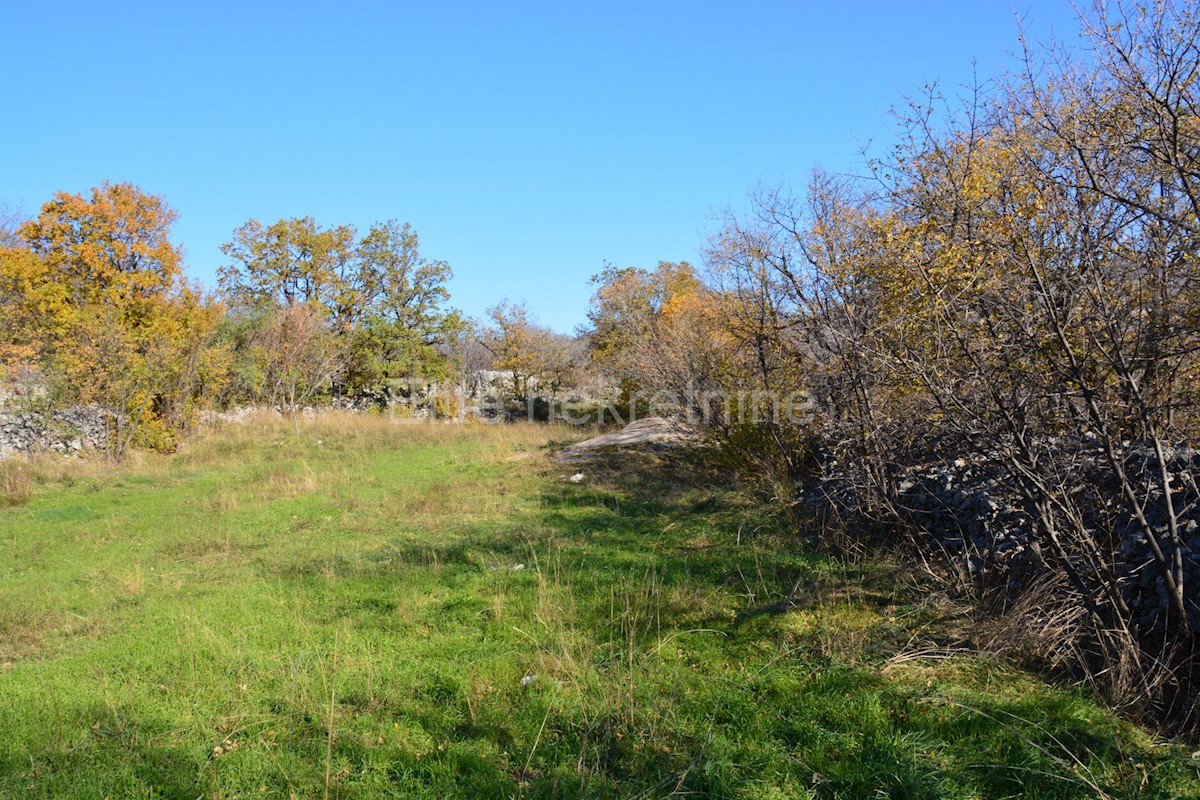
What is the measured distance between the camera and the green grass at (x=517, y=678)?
3.13m

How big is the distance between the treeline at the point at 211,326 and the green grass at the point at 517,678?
743 cm

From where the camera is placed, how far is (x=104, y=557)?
23.6 ft

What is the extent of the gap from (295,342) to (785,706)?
23.3m

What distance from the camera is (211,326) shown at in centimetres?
1666

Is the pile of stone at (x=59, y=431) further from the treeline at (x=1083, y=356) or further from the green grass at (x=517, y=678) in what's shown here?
the treeline at (x=1083, y=356)

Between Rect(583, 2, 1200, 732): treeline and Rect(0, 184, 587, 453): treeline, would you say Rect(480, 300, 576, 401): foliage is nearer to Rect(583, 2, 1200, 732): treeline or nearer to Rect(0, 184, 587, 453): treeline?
Rect(0, 184, 587, 453): treeline

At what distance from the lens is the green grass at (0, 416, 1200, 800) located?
313 centimetres

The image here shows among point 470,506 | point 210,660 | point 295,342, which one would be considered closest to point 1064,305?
point 210,660

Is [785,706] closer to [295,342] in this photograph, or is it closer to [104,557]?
[104,557]

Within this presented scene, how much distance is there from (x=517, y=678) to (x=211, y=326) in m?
15.7

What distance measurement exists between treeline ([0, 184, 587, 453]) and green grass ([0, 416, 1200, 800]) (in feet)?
24.4

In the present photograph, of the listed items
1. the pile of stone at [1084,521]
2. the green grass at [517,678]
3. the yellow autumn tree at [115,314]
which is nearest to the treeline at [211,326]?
the yellow autumn tree at [115,314]

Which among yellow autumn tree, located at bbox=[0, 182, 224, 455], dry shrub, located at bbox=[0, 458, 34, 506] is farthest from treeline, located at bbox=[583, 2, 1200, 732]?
yellow autumn tree, located at bbox=[0, 182, 224, 455]

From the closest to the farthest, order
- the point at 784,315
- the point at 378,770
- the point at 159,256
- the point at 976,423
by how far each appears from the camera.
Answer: the point at 378,770
the point at 976,423
the point at 784,315
the point at 159,256
